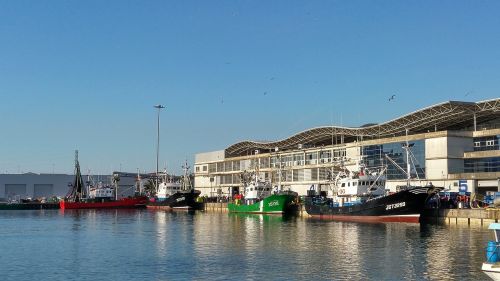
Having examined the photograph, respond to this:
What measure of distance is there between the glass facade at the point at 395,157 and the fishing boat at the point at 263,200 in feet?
54.6

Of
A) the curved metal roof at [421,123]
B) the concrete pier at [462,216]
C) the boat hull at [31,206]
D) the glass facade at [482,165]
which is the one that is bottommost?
the boat hull at [31,206]

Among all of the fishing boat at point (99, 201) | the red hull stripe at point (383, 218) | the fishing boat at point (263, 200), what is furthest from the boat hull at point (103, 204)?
the red hull stripe at point (383, 218)

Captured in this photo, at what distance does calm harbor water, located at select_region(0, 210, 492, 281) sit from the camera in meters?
38.0

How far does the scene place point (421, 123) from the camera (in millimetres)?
112188

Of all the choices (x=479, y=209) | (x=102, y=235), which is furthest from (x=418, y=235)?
(x=102, y=235)

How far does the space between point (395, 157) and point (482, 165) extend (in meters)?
16.7

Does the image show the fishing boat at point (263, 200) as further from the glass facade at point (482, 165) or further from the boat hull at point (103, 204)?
the boat hull at point (103, 204)

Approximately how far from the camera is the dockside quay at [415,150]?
330 feet

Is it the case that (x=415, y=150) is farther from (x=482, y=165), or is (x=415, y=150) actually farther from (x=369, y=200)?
(x=369, y=200)

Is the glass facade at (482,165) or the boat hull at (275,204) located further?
the boat hull at (275,204)

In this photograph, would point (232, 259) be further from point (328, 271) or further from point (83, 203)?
point (83, 203)

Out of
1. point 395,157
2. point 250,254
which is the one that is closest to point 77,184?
point 395,157

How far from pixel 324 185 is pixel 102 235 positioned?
7599 cm

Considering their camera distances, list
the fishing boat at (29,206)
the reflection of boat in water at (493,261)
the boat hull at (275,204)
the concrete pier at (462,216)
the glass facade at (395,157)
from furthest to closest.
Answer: the fishing boat at (29,206)
the glass facade at (395,157)
the boat hull at (275,204)
the concrete pier at (462,216)
the reflection of boat in water at (493,261)
